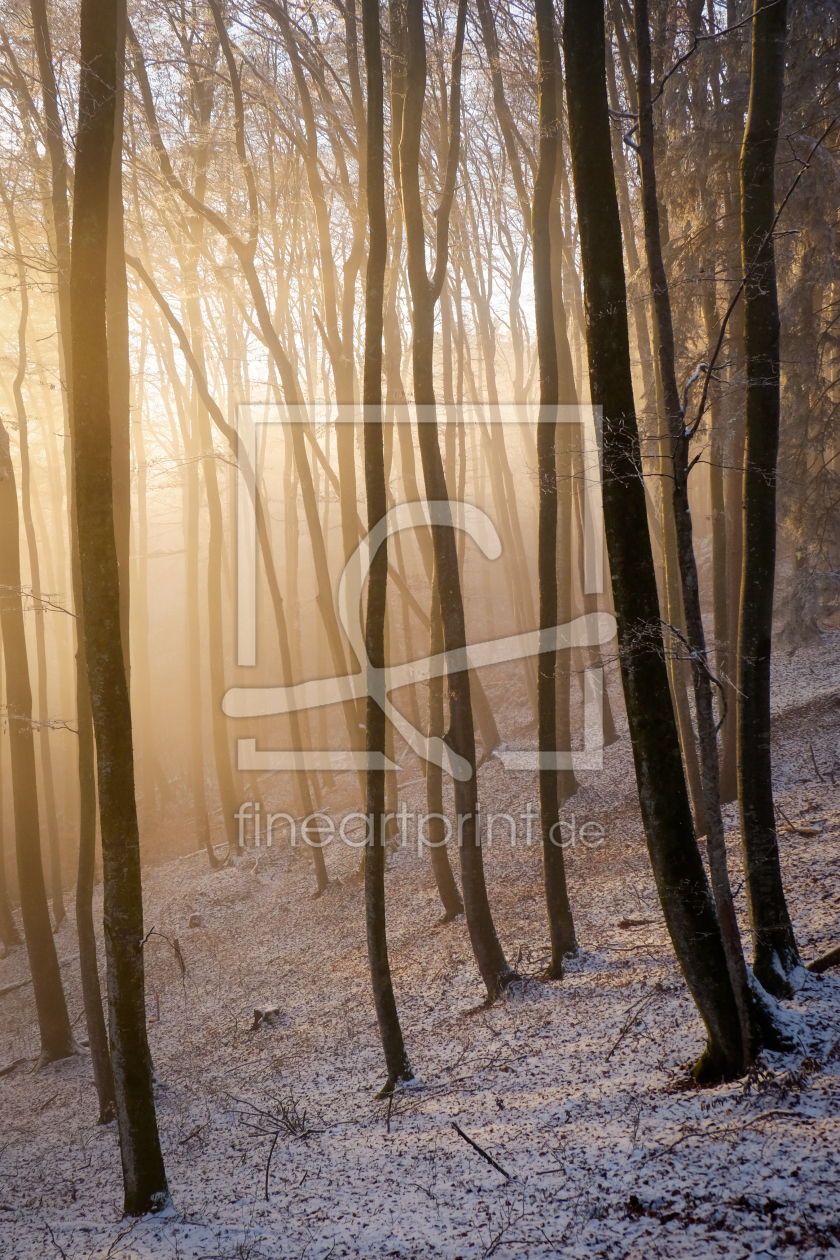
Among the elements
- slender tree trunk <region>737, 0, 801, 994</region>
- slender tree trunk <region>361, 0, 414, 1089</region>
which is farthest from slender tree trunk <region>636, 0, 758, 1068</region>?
slender tree trunk <region>361, 0, 414, 1089</region>

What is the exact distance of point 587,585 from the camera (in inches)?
638

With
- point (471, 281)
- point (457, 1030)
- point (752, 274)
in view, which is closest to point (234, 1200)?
point (457, 1030)

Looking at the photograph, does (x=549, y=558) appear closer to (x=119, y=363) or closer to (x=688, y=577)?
(x=688, y=577)

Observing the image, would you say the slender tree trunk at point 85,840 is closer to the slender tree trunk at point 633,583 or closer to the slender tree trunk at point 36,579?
the slender tree trunk at point 36,579

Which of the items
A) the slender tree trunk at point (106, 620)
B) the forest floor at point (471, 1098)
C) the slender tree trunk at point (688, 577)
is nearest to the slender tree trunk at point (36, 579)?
the forest floor at point (471, 1098)

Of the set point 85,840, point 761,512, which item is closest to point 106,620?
point 85,840

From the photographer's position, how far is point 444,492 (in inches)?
330

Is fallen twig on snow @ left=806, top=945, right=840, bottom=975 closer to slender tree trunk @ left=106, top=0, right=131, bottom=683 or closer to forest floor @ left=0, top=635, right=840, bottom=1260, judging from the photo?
forest floor @ left=0, top=635, right=840, bottom=1260

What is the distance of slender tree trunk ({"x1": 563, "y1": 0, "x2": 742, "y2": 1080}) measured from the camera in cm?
468

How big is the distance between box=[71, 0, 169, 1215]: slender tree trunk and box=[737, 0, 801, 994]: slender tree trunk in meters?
4.70

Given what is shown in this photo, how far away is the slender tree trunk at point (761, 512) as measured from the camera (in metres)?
5.44

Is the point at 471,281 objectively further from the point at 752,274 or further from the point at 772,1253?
the point at 772,1253

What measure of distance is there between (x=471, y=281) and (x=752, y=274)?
17.7 m

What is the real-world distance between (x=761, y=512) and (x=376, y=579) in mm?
3338
